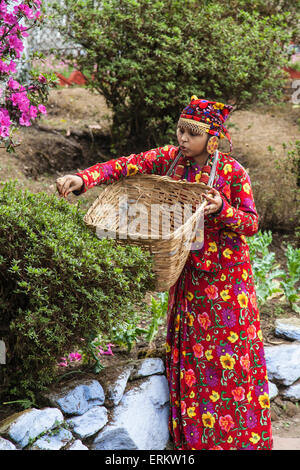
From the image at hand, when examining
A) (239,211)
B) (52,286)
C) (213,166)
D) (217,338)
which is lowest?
(217,338)

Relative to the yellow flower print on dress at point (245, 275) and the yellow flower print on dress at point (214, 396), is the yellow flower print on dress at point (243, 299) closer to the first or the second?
the yellow flower print on dress at point (245, 275)

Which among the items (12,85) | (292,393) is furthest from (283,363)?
(12,85)

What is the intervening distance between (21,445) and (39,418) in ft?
0.47

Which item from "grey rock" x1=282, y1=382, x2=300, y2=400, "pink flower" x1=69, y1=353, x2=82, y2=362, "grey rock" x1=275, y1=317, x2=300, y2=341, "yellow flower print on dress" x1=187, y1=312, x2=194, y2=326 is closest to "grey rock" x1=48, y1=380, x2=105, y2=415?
"pink flower" x1=69, y1=353, x2=82, y2=362

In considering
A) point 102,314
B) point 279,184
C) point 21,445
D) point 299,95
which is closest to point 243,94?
point 279,184

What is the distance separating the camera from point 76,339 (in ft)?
8.75

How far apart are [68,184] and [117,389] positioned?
1189 millimetres

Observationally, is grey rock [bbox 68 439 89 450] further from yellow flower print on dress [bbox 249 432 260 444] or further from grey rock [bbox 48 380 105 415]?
yellow flower print on dress [bbox 249 432 260 444]

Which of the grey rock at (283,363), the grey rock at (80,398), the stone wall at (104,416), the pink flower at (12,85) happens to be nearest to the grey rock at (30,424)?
the stone wall at (104,416)

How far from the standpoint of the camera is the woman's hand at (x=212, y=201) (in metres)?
2.60

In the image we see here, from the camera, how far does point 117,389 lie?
303 cm

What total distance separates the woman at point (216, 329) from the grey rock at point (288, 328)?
3.80 ft

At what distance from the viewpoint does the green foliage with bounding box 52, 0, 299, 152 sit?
18.0 ft

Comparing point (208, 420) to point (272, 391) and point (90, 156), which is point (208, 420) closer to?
point (272, 391)
